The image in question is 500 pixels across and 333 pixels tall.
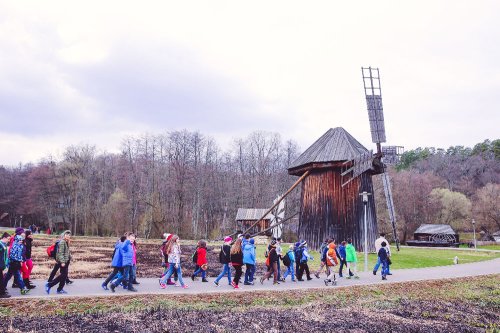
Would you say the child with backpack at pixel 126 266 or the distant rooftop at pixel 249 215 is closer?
the child with backpack at pixel 126 266

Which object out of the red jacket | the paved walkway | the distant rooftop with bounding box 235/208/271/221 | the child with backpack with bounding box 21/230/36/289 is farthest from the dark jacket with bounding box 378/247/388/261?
the distant rooftop with bounding box 235/208/271/221

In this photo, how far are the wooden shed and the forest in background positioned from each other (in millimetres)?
30257

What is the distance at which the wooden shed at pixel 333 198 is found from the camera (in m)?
29.3

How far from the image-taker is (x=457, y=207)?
220ft

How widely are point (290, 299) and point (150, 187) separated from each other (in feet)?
181

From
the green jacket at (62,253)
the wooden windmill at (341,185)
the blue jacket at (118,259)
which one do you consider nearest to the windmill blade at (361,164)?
the wooden windmill at (341,185)

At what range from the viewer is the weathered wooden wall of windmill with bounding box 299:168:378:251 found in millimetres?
29281

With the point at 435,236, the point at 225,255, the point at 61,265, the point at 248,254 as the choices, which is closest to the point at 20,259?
the point at 61,265

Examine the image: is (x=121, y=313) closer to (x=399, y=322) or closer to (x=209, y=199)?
(x=399, y=322)

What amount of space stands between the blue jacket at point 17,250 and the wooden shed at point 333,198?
2097cm

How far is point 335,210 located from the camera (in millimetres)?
29797

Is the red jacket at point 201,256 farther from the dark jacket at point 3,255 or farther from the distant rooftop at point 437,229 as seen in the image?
the distant rooftop at point 437,229

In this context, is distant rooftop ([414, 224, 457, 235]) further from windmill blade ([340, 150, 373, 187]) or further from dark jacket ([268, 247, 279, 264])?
dark jacket ([268, 247, 279, 264])

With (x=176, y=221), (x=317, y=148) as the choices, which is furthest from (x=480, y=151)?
(x=317, y=148)
